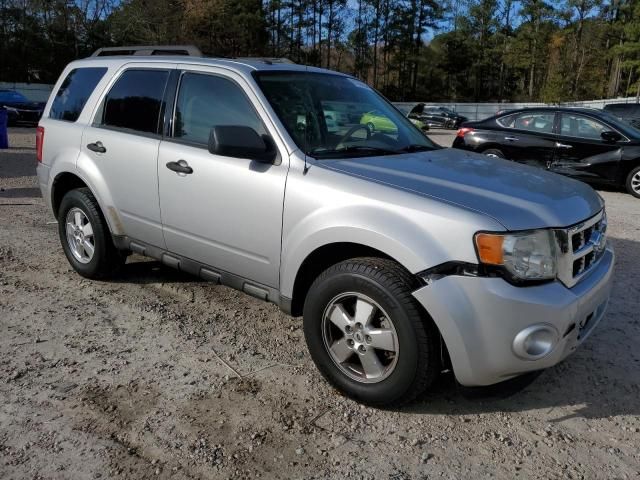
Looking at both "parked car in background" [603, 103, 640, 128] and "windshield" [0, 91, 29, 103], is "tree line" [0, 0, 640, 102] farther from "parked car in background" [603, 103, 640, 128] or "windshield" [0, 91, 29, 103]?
"parked car in background" [603, 103, 640, 128]

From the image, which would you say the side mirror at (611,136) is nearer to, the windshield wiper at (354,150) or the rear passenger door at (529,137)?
the rear passenger door at (529,137)

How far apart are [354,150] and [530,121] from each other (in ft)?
27.2

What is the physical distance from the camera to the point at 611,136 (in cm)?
1009

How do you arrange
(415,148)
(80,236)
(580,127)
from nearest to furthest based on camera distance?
(415,148) < (80,236) < (580,127)

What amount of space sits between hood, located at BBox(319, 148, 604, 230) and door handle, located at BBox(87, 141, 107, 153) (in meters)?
2.04

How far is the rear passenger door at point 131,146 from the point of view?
13.8 feet

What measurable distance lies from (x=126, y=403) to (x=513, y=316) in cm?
206

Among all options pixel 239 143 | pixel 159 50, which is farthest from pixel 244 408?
pixel 159 50

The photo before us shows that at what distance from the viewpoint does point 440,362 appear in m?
2.96

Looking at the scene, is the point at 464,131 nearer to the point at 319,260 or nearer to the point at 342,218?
the point at 319,260

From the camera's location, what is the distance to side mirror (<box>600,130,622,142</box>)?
10055mm

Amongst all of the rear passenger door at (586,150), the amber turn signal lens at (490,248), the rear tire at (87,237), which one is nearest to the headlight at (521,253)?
the amber turn signal lens at (490,248)

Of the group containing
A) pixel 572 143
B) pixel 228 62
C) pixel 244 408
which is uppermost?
pixel 228 62

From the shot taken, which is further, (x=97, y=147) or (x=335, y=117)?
(x=97, y=147)
